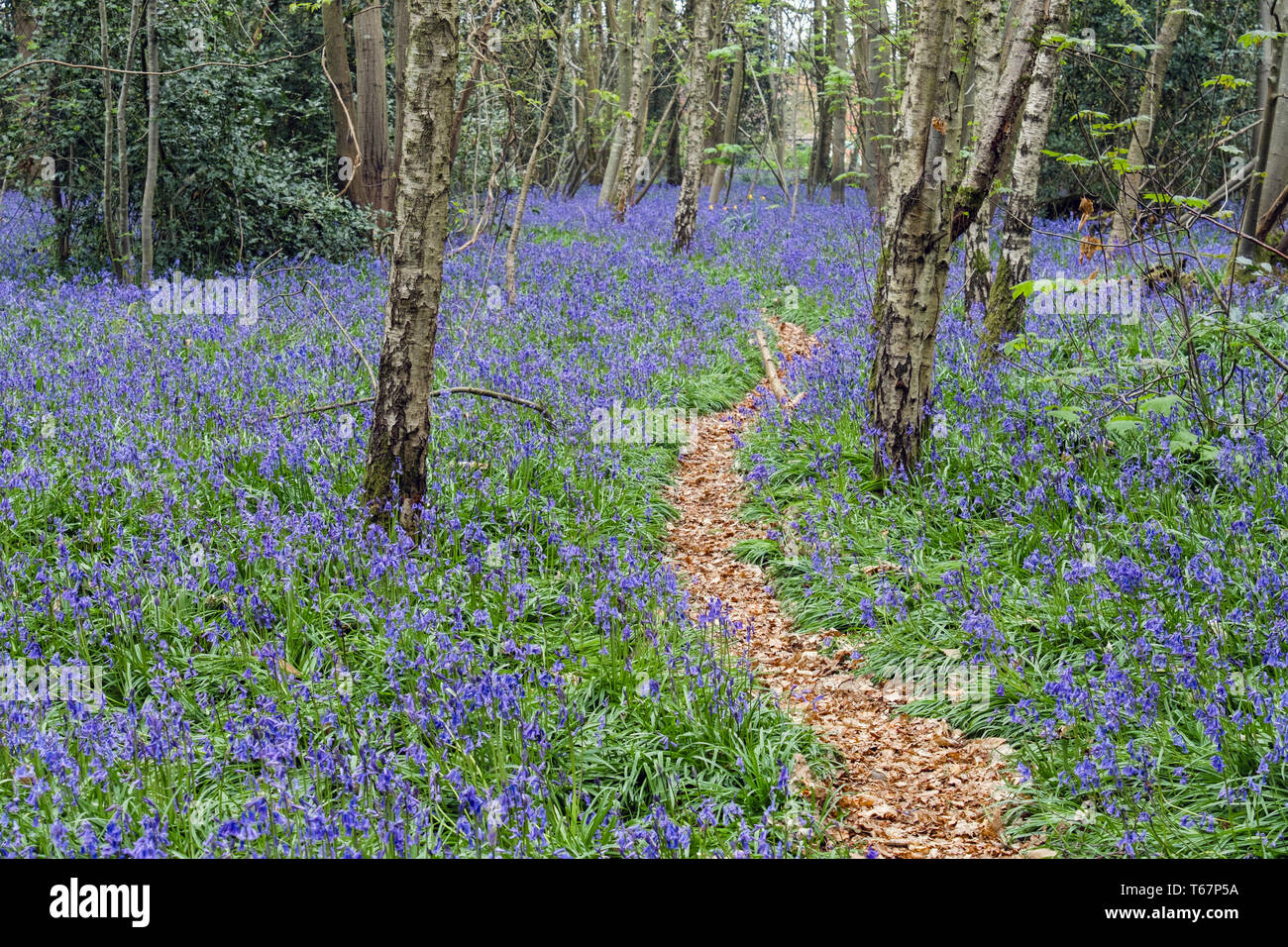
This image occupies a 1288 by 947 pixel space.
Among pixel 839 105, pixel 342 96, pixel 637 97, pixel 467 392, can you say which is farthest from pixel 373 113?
pixel 839 105

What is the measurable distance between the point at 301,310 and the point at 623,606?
24.0 feet

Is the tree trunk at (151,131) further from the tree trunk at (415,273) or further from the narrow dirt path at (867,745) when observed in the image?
the narrow dirt path at (867,745)

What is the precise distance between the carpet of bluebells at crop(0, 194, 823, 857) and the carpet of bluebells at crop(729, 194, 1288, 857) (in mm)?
917

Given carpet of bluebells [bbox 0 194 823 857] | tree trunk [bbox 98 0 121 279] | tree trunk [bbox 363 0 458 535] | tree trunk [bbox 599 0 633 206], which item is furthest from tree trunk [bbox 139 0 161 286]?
tree trunk [bbox 599 0 633 206]

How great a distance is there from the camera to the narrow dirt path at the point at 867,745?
3508 mm

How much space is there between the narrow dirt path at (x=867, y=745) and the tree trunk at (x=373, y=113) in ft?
32.4

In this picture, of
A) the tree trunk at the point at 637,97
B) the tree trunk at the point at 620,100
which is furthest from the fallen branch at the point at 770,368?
the tree trunk at the point at 620,100

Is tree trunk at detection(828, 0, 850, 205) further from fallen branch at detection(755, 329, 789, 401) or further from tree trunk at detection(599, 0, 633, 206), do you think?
fallen branch at detection(755, 329, 789, 401)

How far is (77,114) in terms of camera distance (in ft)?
40.8

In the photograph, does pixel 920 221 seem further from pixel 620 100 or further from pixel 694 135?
pixel 620 100

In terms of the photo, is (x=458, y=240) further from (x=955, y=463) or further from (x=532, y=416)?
(x=955, y=463)

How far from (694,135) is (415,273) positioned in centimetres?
1191

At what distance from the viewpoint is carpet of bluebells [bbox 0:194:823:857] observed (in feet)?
10.4

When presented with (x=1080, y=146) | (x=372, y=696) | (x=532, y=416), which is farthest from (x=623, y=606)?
(x=1080, y=146)
